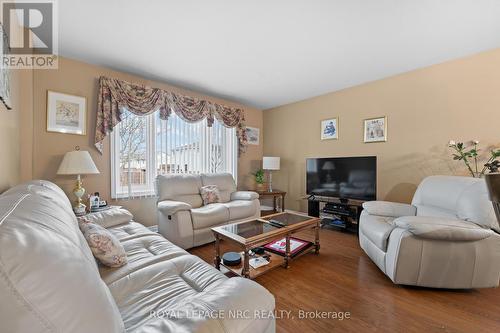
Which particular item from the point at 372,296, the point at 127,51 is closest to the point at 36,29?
the point at 127,51

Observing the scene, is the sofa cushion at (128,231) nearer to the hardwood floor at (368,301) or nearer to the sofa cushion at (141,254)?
the sofa cushion at (141,254)

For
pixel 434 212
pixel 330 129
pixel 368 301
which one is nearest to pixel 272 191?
pixel 330 129

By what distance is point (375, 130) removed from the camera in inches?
131

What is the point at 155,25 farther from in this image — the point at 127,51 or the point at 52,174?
the point at 52,174

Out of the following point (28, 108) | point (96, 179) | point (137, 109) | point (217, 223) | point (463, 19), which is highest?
point (463, 19)

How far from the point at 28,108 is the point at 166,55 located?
5.29 ft

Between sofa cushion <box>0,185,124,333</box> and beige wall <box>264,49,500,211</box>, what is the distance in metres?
3.68

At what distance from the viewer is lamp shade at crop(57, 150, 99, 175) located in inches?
91.4

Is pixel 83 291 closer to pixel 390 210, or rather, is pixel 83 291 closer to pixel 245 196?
pixel 390 210

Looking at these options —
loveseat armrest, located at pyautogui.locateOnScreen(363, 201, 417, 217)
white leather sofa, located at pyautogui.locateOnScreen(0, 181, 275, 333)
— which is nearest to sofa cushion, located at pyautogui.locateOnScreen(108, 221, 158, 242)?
white leather sofa, located at pyautogui.locateOnScreen(0, 181, 275, 333)

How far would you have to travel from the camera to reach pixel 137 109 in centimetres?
305

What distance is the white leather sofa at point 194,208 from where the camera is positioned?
252 cm

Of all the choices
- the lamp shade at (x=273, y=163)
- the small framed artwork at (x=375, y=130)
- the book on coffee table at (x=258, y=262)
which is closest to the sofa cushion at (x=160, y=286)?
the book on coffee table at (x=258, y=262)

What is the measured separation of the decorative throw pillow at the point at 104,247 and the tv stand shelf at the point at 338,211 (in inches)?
116
